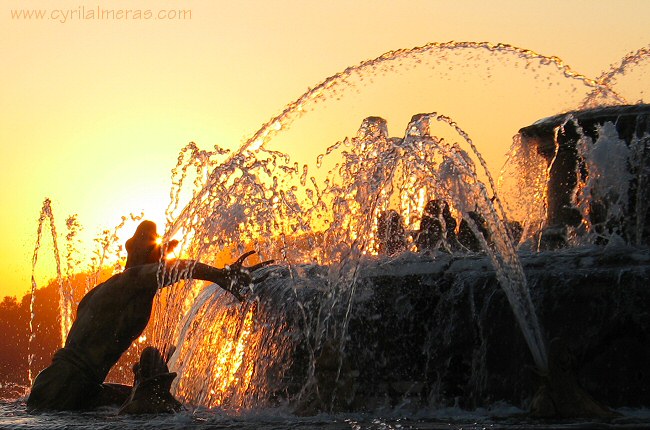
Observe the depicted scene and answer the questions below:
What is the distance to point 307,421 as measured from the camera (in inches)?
321

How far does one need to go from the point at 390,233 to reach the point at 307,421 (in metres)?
7.31

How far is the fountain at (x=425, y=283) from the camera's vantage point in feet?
30.8

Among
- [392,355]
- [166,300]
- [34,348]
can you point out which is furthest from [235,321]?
[34,348]

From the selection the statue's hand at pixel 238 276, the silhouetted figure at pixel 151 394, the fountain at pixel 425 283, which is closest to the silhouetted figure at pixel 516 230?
the fountain at pixel 425 283

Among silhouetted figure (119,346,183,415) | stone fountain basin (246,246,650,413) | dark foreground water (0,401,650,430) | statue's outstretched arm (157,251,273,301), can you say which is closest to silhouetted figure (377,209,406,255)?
stone fountain basin (246,246,650,413)

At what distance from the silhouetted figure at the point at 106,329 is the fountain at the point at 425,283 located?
1.11 m

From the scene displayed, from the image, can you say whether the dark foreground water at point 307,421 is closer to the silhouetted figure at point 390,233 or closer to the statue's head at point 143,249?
the statue's head at point 143,249

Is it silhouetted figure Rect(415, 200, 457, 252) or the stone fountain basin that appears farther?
silhouetted figure Rect(415, 200, 457, 252)

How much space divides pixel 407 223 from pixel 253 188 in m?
3.68

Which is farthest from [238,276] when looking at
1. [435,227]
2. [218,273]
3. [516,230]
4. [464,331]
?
[516,230]

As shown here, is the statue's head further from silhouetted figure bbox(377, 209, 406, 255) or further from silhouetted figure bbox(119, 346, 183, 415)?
silhouetted figure bbox(377, 209, 406, 255)

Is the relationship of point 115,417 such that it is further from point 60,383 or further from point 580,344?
point 580,344

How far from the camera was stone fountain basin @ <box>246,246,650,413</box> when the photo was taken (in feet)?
30.0

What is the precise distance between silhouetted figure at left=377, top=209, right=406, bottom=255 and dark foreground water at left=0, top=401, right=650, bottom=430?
5873mm
